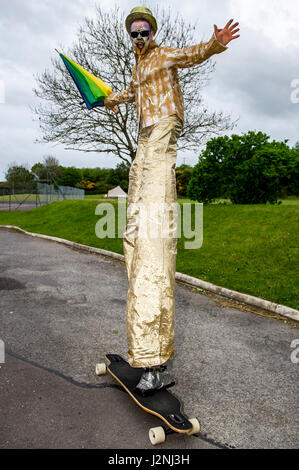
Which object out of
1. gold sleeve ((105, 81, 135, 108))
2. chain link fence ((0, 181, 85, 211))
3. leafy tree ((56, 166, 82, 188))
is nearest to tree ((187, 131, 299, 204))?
gold sleeve ((105, 81, 135, 108))

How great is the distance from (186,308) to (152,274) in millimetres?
3235

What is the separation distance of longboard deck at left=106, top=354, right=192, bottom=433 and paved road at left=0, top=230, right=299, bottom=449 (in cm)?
12

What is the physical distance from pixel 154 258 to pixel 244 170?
42.4 feet

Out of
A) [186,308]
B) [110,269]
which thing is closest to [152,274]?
[186,308]

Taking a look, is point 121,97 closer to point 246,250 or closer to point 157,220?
point 157,220

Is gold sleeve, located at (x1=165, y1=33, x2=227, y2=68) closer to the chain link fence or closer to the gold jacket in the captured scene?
Result: the gold jacket

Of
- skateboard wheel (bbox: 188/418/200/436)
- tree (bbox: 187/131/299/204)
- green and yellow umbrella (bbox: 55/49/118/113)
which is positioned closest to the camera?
skateboard wheel (bbox: 188/418/200/436)

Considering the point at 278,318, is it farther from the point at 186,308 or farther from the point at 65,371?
the point at 65,371

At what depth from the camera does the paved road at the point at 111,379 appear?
8.55 feet

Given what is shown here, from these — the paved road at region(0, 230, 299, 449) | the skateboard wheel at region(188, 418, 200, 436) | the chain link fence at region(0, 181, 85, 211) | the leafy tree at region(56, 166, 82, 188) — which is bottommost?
the paved road at region(0, 230, 299, 449)

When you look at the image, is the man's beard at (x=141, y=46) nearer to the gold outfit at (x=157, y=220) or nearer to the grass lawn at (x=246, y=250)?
the gold outfit at (x=157, y=220)

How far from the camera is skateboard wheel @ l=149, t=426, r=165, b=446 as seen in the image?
8.07 feet

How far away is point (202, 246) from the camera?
9914 mm
